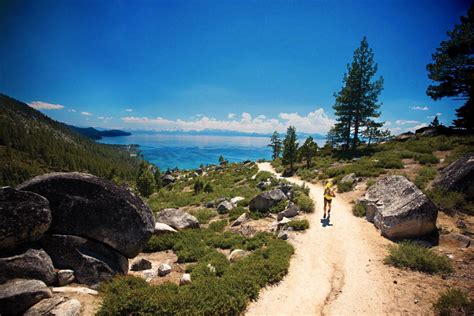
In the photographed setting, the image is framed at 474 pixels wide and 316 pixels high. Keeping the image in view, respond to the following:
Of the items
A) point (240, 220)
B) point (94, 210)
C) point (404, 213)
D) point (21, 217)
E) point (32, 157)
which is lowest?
point (32, 157)

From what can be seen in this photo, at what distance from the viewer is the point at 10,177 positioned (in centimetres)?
11569

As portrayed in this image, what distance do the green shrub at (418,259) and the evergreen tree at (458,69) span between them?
3187 centimetres

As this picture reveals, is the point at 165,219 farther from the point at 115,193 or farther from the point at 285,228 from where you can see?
the point at 285,228

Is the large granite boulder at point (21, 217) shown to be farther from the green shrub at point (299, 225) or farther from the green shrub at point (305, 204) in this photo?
the green shrub at point (305, 204)

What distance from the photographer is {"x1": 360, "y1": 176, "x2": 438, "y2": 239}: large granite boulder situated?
10.4 m

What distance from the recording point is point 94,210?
7793 mm

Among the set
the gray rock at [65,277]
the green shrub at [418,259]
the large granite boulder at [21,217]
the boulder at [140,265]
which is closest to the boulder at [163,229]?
the boulder at [140,265]

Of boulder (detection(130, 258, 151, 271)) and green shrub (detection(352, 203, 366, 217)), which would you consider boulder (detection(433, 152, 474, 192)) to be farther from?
boulder (detection(130, 258, 151, 271))

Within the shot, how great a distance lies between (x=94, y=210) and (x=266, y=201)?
11781 millimetres

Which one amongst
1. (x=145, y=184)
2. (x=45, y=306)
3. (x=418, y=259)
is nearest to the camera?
(x=45, y=306)

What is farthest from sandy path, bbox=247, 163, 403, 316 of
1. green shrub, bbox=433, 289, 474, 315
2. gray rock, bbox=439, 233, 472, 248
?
gray rock, bbox=439, 233, 472, 248

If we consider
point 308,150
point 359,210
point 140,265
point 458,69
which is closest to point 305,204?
point 359,210

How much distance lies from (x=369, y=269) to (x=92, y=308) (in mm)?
10234

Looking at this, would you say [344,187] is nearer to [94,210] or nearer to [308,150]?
[308,150]
